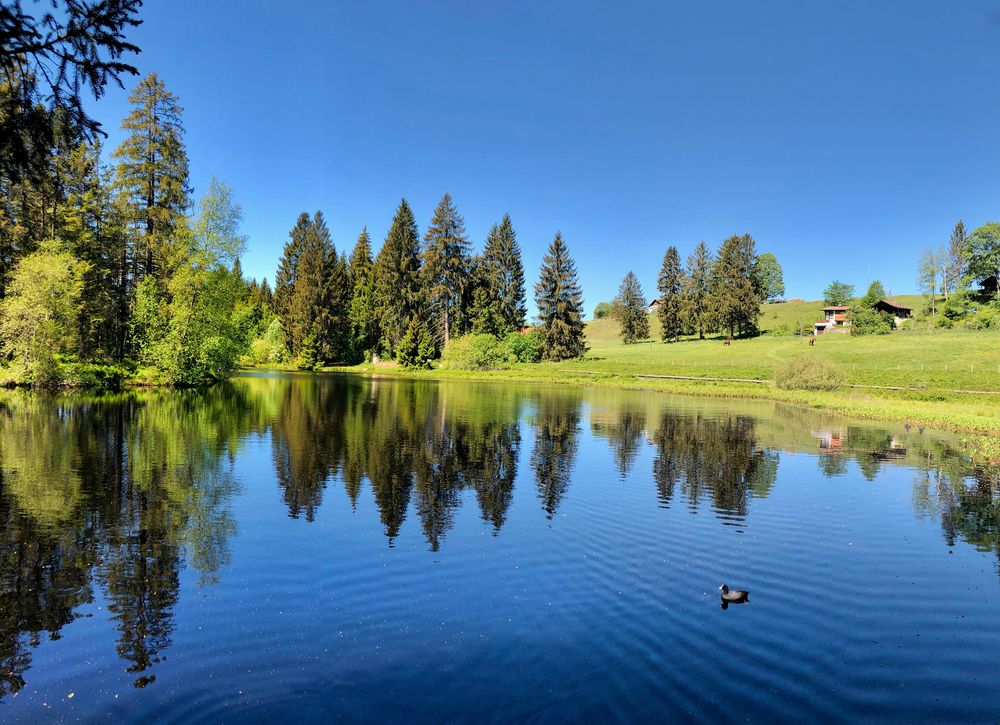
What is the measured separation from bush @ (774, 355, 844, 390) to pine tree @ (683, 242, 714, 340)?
56.7 metres

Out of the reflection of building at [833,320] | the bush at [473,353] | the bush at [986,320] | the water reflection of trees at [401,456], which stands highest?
the reflection of building at [833,320]

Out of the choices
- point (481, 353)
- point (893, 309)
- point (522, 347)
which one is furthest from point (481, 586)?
point (893, 309)

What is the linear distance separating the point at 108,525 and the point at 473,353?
226ft

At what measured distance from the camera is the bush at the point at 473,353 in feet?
264

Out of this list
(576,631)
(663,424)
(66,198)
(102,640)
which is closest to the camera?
(102,640)

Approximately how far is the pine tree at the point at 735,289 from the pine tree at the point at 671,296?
24.2ft

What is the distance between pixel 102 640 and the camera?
7.52 meters

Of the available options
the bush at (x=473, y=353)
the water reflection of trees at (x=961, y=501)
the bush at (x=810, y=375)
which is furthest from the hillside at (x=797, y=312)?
the water reflection of trees at (x=961, y=501)

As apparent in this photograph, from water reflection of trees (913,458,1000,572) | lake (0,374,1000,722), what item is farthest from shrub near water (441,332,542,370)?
water reflection of trees (913,458,1000,572)

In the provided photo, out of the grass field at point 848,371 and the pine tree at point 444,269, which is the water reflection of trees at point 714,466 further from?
the pine tree at point 444,269

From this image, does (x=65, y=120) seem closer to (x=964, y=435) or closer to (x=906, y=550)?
(x=906, y=550)

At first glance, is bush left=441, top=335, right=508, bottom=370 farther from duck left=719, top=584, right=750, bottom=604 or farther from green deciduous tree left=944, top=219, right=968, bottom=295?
green deciduous tree left=944, top=219, right=968, bottom=295

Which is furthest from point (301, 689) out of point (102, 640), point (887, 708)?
point (887, 708)

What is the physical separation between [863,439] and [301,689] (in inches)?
1204
